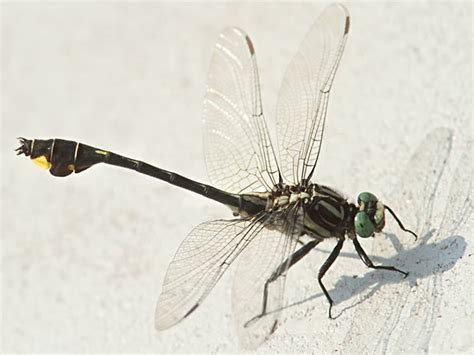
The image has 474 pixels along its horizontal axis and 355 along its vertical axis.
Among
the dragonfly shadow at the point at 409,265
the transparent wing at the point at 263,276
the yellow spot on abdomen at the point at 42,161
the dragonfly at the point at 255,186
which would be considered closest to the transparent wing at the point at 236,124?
the dragonfly at the point at 255,186

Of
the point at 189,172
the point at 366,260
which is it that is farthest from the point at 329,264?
the point at 189,172

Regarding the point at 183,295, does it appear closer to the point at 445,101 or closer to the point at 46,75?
the point at 445,101

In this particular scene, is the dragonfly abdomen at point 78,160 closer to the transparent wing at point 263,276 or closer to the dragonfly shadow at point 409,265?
the transparent wing at point 263,276

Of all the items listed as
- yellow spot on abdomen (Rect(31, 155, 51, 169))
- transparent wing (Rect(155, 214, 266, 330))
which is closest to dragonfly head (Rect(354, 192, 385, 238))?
transparent wing (Rect(155, 214, 266, 330))

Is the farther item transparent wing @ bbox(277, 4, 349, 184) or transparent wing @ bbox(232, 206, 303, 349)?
transparent wing @ bbox(277, 4, 349, 184)

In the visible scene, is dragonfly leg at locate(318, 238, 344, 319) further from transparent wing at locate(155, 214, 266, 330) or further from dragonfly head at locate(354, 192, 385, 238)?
transparent wing at locate(155, 214, 266, 330)

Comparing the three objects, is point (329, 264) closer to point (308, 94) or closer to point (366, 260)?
point (366, 260)
